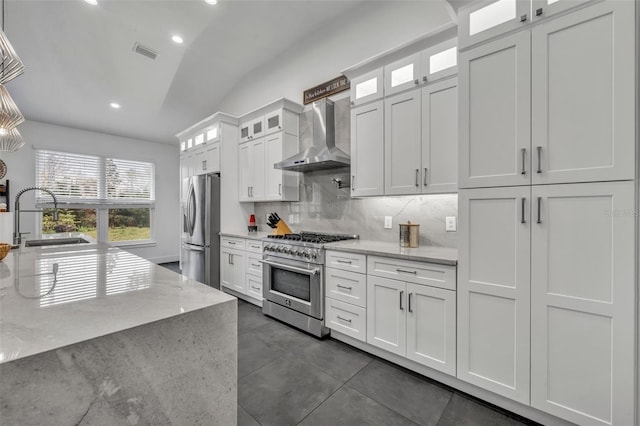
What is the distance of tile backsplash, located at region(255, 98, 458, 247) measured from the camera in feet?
8.43

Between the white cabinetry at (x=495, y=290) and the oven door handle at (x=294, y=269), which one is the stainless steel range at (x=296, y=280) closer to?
the oven door handle at (x=294, y=269)

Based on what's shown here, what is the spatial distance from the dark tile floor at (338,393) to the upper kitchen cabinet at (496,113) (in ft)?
4.84

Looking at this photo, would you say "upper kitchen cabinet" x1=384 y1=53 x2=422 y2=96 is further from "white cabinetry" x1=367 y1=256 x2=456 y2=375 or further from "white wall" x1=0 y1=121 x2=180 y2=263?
"white wall" x1=0 y1=121 x2=180 y2=263

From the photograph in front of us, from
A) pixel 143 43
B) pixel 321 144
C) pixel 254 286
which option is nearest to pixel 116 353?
pixel 321 144

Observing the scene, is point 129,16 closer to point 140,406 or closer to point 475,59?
point 475,59

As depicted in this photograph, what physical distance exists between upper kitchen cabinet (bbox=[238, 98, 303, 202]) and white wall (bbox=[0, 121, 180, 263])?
371cm

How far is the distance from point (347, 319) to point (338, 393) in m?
0.69

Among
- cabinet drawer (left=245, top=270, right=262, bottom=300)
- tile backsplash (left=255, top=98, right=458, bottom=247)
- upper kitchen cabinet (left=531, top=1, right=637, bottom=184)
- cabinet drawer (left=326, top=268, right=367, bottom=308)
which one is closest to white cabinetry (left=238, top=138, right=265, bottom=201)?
tile backsplash (left=255, top=98, right=458, bottom=247)

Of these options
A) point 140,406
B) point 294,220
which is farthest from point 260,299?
point 140,406

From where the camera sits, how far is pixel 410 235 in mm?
2475

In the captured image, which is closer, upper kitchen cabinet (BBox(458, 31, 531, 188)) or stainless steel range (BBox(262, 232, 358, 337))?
upper kitchen cabinet (BBox(458, 31, 531, 188))

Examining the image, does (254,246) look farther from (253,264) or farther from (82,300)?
(82,300)

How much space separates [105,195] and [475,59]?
7096 millimetres

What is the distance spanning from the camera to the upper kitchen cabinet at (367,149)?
8.62ft
